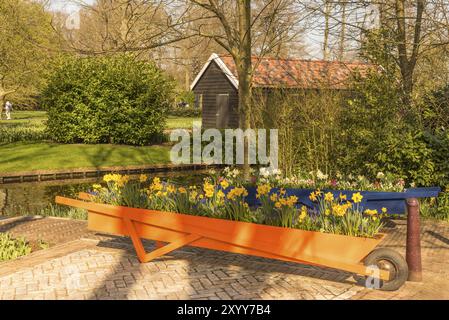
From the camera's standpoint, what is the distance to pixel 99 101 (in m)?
24.3

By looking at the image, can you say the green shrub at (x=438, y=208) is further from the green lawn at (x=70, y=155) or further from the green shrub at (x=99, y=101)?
the green shrub at (x=99, y=101)

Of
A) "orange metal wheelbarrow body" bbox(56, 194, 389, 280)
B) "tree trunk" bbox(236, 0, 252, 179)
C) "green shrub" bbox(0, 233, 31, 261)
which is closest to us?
"orange metal wheelbarrow body" bbox(56, 194, 389, 280)

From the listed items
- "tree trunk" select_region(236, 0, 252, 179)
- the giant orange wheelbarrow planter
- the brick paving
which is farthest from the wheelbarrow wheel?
"tree trunk" select_region(236, 0, 252, 179)

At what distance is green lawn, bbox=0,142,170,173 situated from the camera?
20.2 m

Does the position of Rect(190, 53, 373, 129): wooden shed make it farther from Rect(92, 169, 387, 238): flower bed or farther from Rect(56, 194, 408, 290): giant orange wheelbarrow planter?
Rect(56, 194, 408, 290): giant orange wheelbarrow planter

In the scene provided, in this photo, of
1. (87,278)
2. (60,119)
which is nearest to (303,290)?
(87,278)

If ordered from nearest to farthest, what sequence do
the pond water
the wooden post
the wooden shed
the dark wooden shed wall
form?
the wooden post, the pond water, the wooden shed, the dark wooden shed wall

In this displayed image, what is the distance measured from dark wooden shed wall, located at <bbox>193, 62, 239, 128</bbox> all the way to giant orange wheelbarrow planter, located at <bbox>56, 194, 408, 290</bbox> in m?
22.0

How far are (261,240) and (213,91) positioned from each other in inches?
980

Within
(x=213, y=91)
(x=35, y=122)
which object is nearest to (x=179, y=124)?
(x=213, y=91)

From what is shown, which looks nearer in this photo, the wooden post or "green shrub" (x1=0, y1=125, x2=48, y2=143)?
the wooden post

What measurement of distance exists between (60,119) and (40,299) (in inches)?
802

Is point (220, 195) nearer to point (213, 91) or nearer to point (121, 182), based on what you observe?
point (121, 182)

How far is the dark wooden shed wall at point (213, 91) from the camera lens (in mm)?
28906
